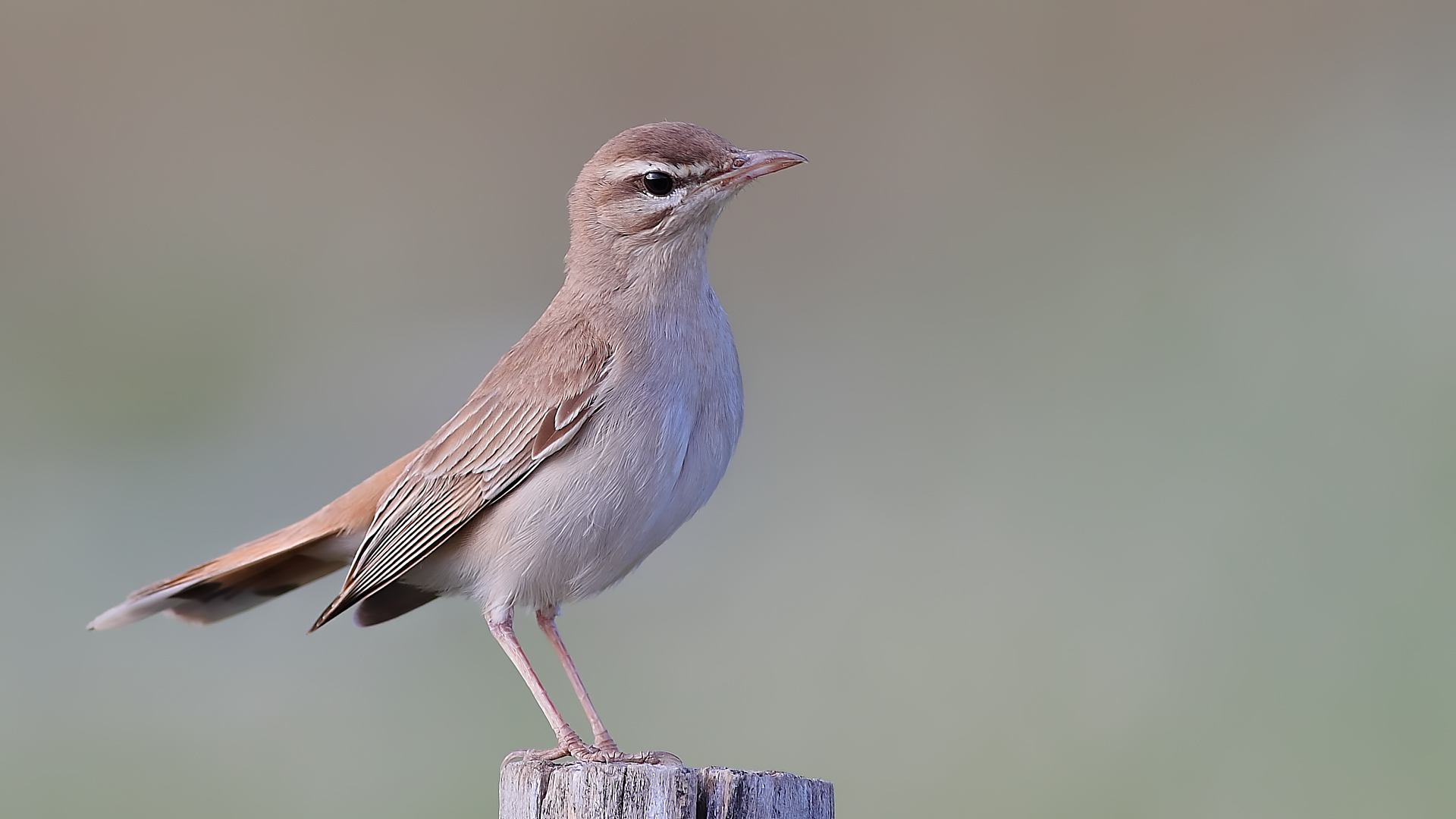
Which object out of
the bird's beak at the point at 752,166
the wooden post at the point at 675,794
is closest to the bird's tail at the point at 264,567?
the bird's beak at the point at 752,166

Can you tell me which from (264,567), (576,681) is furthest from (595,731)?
(264,567)

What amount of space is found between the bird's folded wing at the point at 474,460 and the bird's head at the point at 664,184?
1.51ft

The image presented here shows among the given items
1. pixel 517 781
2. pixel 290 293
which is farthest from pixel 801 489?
pixel 517 781

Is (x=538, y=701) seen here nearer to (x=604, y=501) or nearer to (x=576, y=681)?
(x=576, y=681)

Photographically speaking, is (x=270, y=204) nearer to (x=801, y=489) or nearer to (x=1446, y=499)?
(x=801, y=489)

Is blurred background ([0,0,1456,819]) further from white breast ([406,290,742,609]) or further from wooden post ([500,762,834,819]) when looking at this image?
wooden post ([500,762,834,819])

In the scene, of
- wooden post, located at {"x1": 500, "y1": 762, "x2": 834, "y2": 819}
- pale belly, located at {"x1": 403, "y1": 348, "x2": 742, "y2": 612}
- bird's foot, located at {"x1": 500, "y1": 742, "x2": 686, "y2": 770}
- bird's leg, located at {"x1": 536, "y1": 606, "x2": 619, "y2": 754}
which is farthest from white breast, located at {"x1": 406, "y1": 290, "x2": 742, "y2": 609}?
wooden post, located at {"x1": 500, "y1": 762, "x2": 834, "y2": 819}

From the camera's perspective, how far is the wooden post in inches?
119

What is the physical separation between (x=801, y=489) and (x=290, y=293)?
13.9 ft

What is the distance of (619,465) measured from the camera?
388cm

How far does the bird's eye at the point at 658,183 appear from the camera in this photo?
13.6 ft

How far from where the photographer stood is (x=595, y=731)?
3.96 metres

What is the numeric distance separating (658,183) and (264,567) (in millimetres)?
2017

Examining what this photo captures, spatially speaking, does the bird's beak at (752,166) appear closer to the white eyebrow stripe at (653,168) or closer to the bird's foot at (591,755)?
the white eyebrow stripe at (653,168)
